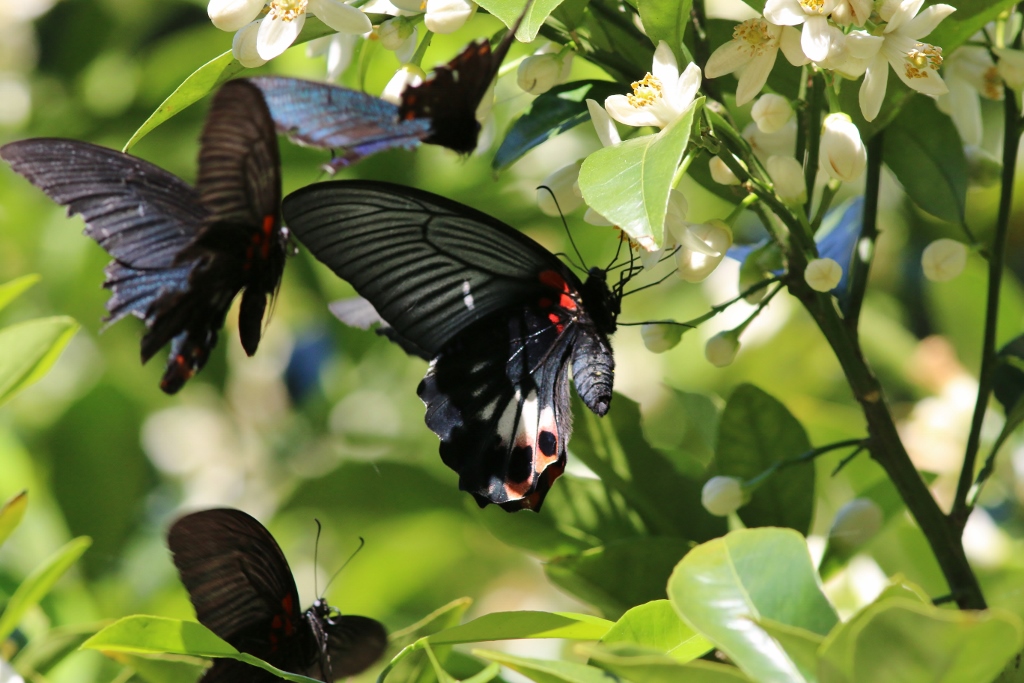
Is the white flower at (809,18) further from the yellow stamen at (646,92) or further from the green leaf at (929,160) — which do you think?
the green leaf at (929,160)

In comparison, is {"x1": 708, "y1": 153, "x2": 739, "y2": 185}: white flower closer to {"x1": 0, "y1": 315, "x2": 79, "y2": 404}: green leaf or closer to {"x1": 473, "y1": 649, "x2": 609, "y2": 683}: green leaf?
{"x1": 473, "y1": 649, "x2": 609, "y2": 683}: green leaf

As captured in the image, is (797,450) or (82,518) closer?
(797,450)

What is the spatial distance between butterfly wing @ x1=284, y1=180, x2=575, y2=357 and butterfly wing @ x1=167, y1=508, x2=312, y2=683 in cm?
23

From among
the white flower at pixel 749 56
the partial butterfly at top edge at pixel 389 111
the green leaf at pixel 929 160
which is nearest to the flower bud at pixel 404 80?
the partial butterfly at top edge at pixel 389 111

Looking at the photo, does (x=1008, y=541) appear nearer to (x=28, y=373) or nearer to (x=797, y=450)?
(x=797, y=450)

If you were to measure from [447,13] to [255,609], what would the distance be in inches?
21.6

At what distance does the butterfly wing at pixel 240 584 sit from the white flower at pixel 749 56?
54cm

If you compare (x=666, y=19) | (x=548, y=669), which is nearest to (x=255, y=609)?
(x=548, y=669)

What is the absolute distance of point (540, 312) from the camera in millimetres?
1003

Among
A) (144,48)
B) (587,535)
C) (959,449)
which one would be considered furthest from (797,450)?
(144,48)

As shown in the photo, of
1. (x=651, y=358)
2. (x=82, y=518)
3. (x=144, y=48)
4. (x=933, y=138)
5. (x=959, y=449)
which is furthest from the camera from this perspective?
(x=144, y=48)

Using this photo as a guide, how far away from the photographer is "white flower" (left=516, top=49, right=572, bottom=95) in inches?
33.6

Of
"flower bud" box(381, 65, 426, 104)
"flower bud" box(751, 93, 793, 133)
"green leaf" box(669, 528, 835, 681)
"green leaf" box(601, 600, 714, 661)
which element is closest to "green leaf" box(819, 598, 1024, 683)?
"green leaf" box(669, 528, 835, 681)

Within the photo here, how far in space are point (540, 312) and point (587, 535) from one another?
0.75 feet
